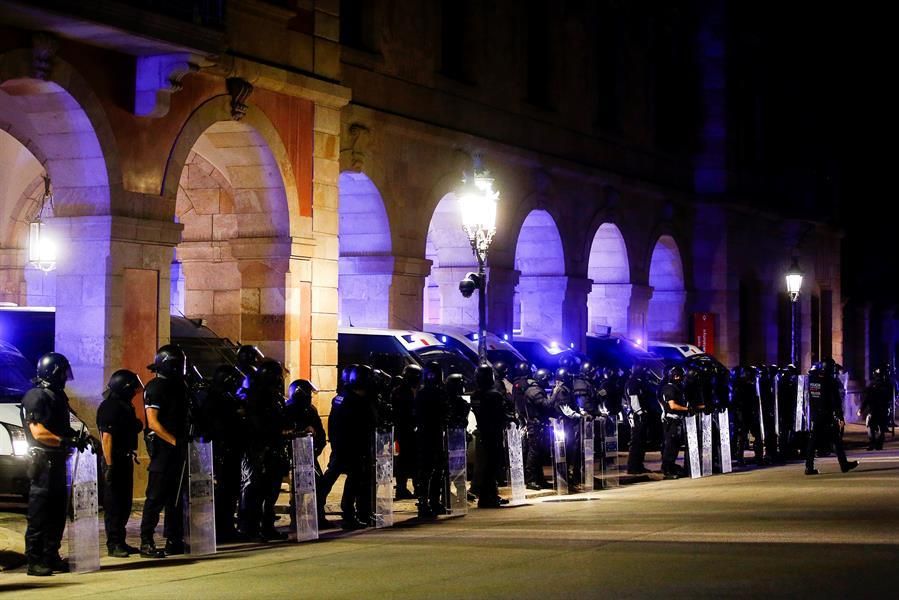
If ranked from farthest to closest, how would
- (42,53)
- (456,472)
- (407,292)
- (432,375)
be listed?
(407,292) → (432,375) → (456,472) → (42,53)

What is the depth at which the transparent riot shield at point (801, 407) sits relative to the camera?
29141 millimetres

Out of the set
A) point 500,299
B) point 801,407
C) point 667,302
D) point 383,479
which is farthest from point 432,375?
point 667,302

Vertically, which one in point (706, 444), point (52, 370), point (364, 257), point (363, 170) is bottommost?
point (706, 444)

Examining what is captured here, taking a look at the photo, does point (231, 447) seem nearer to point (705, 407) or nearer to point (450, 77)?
point (705, 407)

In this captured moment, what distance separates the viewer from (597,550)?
1390 centimetres

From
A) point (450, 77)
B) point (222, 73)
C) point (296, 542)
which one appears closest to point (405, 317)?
point (450, 77)

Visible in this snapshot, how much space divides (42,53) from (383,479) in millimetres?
5966

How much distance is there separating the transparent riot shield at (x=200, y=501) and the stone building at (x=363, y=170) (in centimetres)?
495

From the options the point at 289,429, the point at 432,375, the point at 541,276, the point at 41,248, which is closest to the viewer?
the point at 289,429

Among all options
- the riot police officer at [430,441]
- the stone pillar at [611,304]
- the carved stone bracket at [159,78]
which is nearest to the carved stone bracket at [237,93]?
the carved stone bracket at [159,78]

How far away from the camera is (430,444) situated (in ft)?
59.9

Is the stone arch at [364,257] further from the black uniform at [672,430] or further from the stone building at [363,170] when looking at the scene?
the black uniform at [672,430]

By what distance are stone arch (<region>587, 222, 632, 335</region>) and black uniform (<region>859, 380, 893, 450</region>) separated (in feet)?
20.6

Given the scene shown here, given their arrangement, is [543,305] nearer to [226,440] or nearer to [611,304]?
[611,304]
